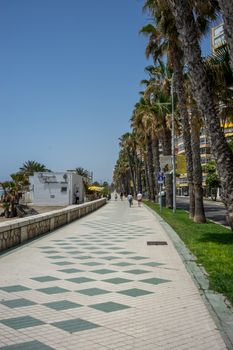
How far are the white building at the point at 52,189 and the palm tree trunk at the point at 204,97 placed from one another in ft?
158

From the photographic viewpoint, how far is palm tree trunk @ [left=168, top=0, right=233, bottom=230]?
1011 cm

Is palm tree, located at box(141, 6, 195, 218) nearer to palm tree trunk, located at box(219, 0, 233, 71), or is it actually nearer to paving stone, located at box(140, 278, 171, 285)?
palm tree trunk, located at box(219, 0, 233, 71)

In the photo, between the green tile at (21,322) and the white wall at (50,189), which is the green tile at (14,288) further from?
the white wall at (50,189)

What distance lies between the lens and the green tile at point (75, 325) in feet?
18.1

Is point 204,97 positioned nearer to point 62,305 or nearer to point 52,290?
point 52,290

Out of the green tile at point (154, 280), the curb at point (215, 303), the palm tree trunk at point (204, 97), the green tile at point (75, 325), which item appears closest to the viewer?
the curb at point (215, 303)

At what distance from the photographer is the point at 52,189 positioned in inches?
2304

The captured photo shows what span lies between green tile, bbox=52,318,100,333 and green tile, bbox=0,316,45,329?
249 mm

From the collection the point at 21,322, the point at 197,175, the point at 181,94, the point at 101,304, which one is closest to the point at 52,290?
the point at 101,304

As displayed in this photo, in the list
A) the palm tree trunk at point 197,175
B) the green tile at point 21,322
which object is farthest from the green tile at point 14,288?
the palm tree trunk at point 197,175

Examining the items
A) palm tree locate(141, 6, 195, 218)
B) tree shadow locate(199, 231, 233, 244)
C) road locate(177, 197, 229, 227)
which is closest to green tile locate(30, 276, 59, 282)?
tree shadow locate(199, 231, 233, 244)

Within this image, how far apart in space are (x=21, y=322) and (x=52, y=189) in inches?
2093

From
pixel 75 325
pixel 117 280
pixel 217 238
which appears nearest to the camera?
pixel 75 325

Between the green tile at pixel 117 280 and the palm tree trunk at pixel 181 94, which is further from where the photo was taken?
the palm tree trunk at pixel 181 94
